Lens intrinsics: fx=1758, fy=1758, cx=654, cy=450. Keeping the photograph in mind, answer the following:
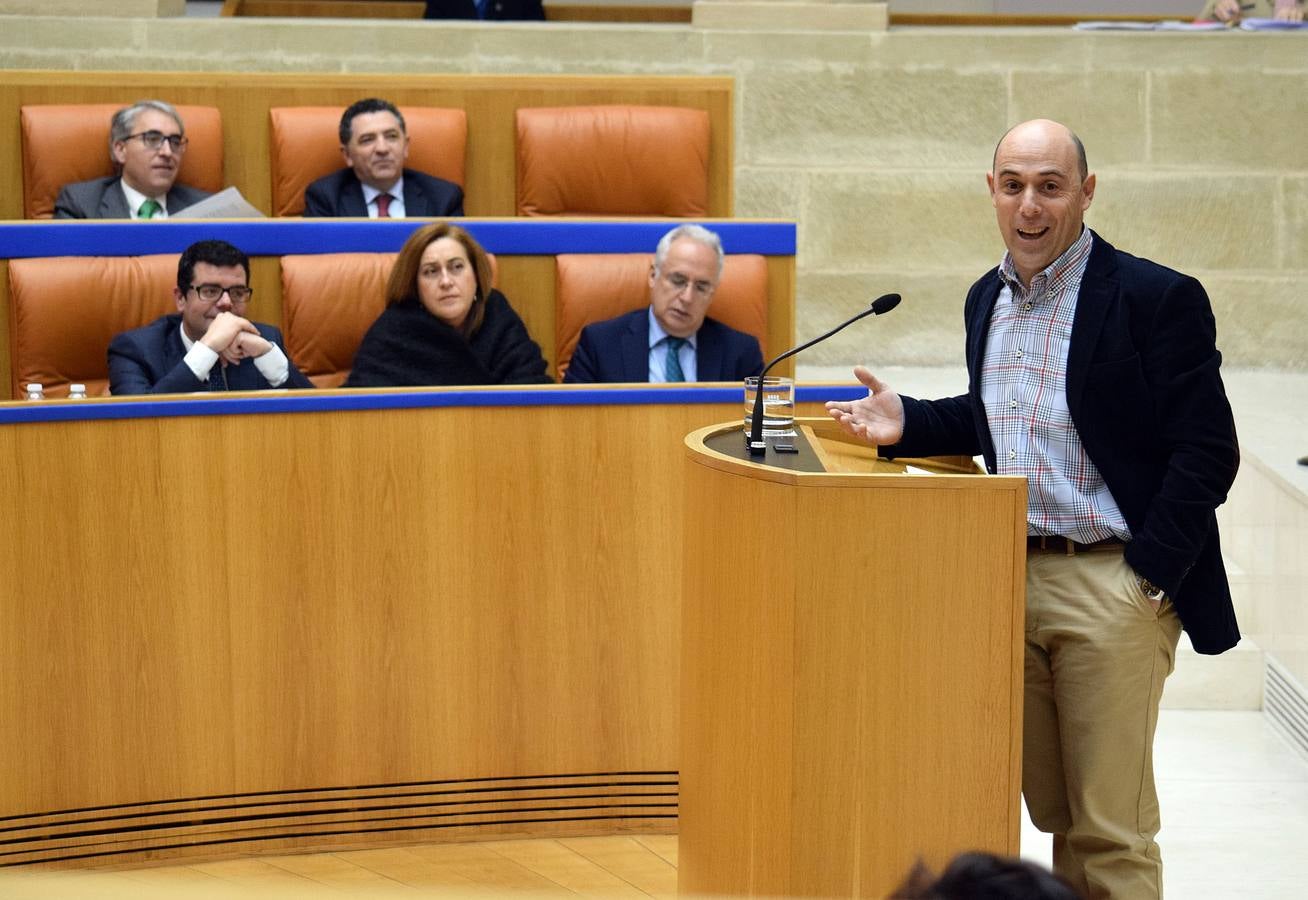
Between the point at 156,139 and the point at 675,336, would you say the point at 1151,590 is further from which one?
the point at 156,139

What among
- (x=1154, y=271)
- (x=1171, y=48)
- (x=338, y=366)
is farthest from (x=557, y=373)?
(x=1171, y=48)

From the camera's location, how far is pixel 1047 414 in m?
1.85

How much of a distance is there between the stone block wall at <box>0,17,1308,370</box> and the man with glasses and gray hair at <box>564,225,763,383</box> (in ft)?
6.10

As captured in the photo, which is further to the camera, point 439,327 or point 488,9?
point 488,9

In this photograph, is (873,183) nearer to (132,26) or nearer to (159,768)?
(132,26)

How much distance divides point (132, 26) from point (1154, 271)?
369 cm

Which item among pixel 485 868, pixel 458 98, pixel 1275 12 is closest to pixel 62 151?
pixel 458 98

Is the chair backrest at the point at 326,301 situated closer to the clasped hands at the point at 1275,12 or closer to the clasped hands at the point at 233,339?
the clasped hands at the point at 233,339

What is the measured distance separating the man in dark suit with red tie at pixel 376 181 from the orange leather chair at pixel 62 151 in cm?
31

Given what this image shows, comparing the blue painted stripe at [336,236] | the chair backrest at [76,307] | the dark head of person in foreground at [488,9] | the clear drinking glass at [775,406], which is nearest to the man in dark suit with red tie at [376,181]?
the blue painted stripe at [336,236]

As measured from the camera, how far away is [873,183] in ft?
16.4

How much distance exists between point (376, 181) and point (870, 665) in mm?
2291

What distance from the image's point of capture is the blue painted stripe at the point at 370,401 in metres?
2.51

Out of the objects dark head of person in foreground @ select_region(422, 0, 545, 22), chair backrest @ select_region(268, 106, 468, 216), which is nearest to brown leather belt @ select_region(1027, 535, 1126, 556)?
chair backrest @ select_region(268, 106, 468, 216)
